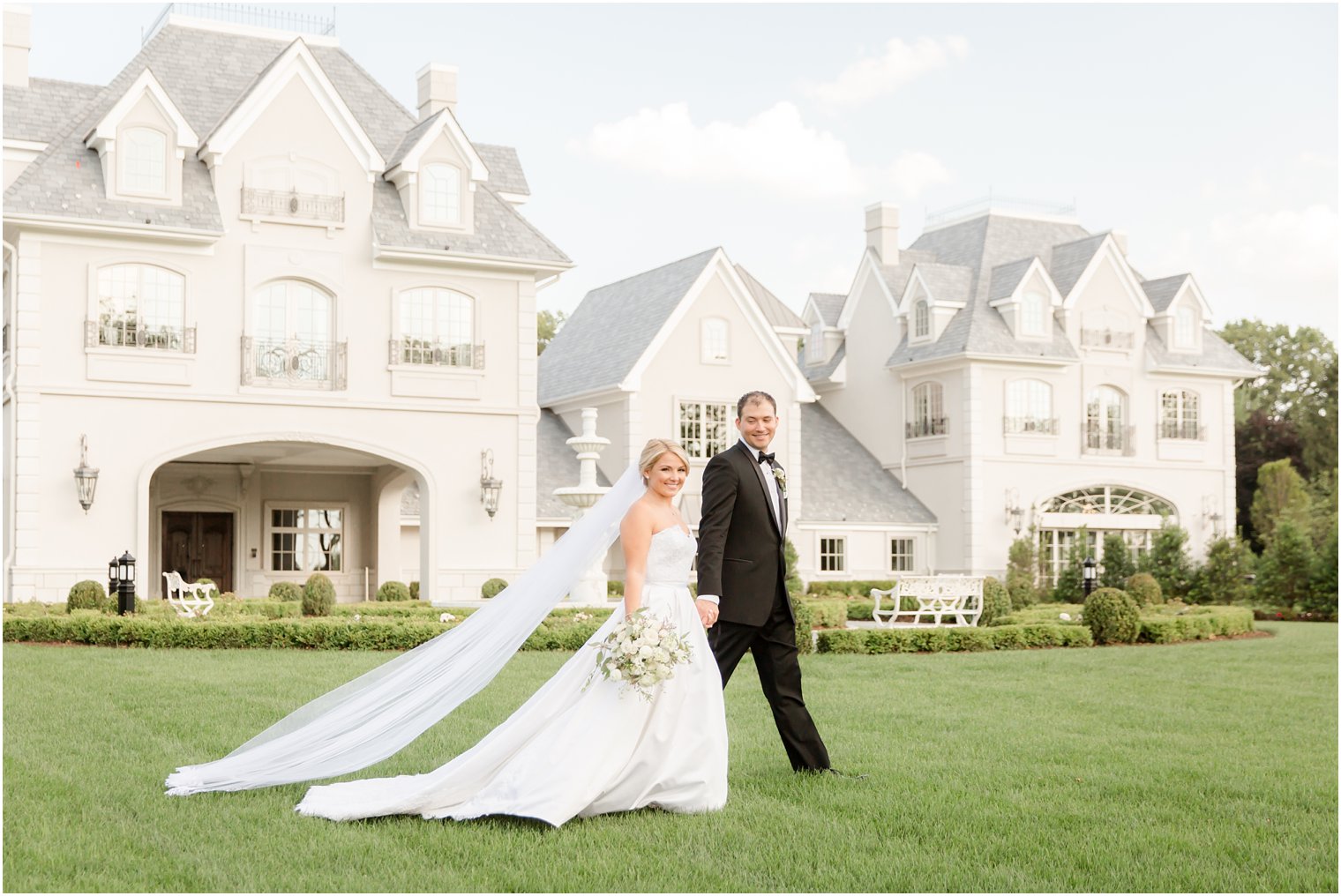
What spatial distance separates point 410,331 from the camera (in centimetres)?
2628

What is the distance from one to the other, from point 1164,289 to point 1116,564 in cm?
970

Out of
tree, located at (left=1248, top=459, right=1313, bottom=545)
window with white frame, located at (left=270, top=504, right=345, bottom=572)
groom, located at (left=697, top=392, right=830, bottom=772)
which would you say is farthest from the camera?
tree, located at (left=1248, top=459, right=1313, bottom=545)

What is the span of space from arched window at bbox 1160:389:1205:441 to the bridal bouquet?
1260 inches

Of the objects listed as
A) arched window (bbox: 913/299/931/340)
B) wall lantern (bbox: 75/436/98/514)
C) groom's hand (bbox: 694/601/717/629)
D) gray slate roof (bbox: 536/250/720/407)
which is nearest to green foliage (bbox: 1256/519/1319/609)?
arched window (bbox: 913/299/931/340)

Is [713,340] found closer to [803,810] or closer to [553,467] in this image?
[553,467]

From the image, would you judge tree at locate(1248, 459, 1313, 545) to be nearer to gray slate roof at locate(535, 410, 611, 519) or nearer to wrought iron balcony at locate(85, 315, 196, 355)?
gray slate roof at locate(535, 410, 611, 519)

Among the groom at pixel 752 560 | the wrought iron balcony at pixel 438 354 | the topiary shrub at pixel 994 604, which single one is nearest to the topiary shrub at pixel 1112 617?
the topiary shrub at pixel 994 604

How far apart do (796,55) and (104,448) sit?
1331cm

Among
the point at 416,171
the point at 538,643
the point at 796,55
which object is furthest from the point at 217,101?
the point at 538,643

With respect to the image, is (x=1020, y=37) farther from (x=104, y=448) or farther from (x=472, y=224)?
(x=104, y=448)

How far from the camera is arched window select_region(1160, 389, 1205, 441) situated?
121 ft

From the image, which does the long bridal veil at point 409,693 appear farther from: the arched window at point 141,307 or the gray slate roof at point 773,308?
the gray slate roof at point 773,308

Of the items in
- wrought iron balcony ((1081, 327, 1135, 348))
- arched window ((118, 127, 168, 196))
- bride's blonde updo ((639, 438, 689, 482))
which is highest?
arched window ((118, 127, 168, 196))

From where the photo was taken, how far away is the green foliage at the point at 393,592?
85.7ft
